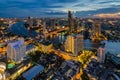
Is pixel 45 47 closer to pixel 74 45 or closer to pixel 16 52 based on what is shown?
pixel 74 45

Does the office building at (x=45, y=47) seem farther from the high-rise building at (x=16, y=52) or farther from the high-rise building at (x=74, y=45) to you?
the high-rise building at (x=16, y=52)

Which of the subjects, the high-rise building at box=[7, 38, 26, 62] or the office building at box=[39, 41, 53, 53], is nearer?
the high-rise building at box=[7, 38, 26, 62]

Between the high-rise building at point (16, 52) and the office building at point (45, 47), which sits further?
the office building at point (45, 47)

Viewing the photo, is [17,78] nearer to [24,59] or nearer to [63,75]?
[63,75]

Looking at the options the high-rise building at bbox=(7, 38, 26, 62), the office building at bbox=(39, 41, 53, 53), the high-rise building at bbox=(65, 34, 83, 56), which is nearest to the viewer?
the high-rise building at bbox=(7, 38, 26, 62)

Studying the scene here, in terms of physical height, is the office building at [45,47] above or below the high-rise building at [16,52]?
below

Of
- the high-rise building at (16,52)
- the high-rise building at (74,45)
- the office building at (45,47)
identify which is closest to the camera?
the high-rise building at (16,52)

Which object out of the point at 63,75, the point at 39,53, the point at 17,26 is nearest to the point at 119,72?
the point at 63,75

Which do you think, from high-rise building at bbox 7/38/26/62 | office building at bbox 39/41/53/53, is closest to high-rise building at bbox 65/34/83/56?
office building at bbox 39/41/53/53

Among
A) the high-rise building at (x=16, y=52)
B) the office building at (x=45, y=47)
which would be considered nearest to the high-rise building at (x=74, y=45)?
the office building at (x=45, y=47)

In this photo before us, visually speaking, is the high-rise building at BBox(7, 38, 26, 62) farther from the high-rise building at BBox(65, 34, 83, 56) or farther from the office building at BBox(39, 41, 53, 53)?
the high-rise building at BBox(65, 34, 83, 56)

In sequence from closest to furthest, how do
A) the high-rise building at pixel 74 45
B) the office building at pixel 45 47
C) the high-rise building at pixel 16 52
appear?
the high-rise building at pixel 16 52 < the high-rise building at pixel 74 45 < the office building at pixel 45 47

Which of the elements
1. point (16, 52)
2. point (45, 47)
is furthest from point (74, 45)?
point (16, 52)
